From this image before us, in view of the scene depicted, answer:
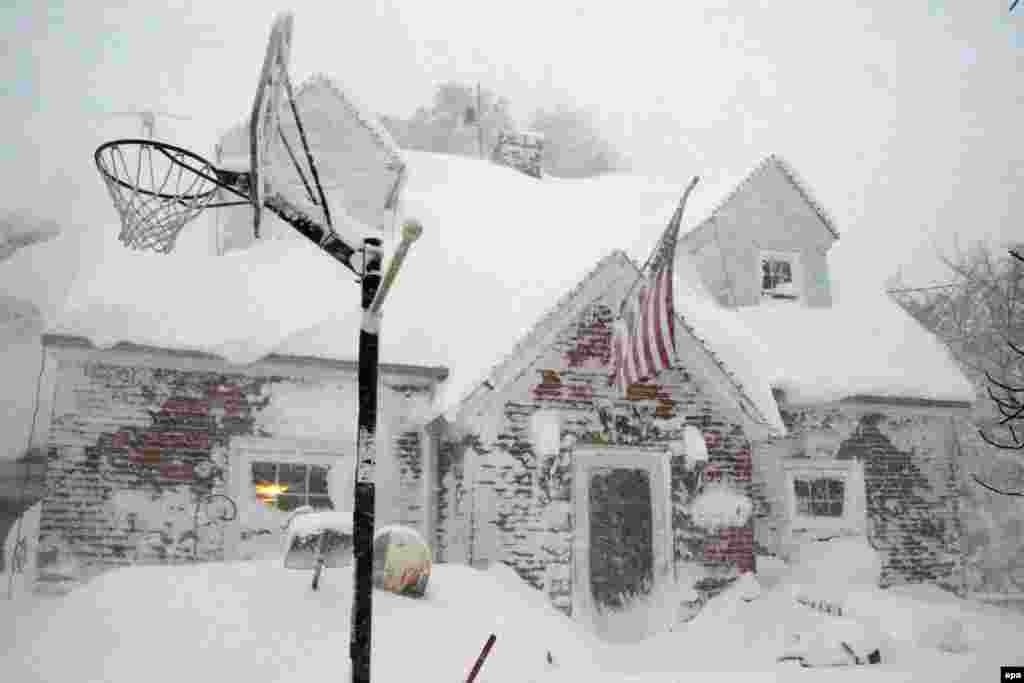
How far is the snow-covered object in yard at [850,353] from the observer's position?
10781mm

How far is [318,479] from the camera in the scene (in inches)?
372

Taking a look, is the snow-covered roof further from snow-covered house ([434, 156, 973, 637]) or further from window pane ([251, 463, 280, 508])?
window pane ([251, 463, 280, 508])

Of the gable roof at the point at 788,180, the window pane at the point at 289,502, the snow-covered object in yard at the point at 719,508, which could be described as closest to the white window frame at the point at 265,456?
the window pane at the point at 289,502

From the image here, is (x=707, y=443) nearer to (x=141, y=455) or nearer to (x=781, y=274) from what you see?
(x=781, y=274)

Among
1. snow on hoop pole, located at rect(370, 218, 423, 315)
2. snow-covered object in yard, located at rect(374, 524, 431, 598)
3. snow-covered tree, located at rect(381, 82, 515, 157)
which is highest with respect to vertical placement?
snow-covered tree, located at rect(381, 82, 515, 157)

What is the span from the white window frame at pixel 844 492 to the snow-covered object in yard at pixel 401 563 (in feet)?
20.9

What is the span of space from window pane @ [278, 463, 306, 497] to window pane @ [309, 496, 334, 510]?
15cm

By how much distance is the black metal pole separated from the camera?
4395 mm

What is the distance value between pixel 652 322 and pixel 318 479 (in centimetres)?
454

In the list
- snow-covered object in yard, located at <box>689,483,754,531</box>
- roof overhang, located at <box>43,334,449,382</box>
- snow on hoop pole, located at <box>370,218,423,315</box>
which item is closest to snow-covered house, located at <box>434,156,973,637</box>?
snow-covered object in yard, located at <box>689,483,754,531</box>


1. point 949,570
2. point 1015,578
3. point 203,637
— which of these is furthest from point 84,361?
point 1015,578

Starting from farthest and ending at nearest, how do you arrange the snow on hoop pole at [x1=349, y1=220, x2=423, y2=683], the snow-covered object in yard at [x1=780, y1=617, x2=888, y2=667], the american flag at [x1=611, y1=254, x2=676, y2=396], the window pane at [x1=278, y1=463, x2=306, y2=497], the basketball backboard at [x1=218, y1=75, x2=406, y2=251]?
the basketball backboard at [x1=218, y1=75, x2=406, y2=251], the window pane at [x1=278, y1=463, x2=306, y2=497], the american flag at [x1=611, y1=254, x2=676, y2=396], the snow-covered object in yard at [x1=780, y1=617, x2=888, y2=667], the snow on hoop pole at [x1=349, y1=220, x2=423, y2=683]

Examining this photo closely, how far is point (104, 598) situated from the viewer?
6.10 m

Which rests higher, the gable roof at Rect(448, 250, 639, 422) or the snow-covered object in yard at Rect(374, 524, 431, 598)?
the gable roof at Rect(448, 250, 639, 422)
